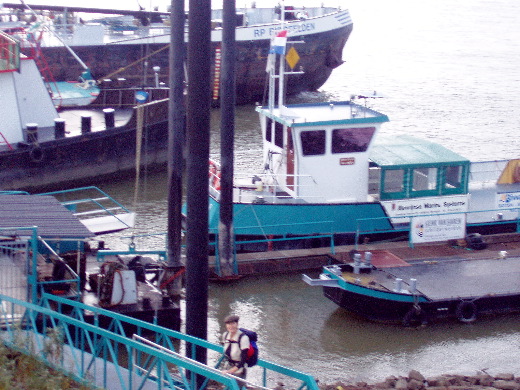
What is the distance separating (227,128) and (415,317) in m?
4.86

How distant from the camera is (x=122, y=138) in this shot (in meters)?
25.5

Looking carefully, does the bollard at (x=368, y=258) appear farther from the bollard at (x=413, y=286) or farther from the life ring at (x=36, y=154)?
the life ring at (x=36, y=154)

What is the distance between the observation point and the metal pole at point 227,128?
49.1ft

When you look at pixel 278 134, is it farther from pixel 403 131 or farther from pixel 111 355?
pixel 403 131

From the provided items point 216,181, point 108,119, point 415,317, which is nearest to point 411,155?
point 216,181

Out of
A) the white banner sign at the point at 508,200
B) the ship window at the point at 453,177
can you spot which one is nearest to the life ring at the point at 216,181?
the ship window at the point at 453,177

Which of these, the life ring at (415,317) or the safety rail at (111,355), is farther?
the life ring at (415,317)

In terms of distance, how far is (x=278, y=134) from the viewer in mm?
17844

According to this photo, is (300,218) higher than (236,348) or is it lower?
lower

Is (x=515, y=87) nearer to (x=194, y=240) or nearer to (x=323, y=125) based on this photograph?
(x=323, y=125)

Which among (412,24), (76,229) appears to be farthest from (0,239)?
(412,24)

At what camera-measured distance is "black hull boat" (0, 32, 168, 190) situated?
76.9ft

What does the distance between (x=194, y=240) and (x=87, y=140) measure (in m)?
17.1

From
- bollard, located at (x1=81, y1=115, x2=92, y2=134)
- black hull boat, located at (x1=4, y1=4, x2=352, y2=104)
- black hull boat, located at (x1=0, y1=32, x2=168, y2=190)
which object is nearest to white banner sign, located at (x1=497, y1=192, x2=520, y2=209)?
black hull boat, located at (x1=0, y1=32, x2=168, y2=190)
